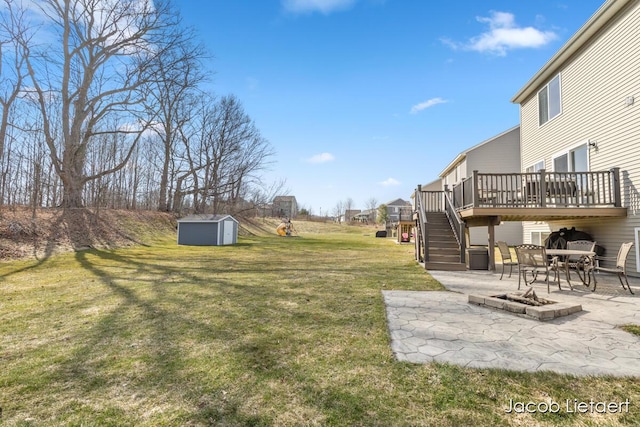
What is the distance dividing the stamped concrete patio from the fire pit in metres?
0.10

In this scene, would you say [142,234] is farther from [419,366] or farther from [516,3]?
[516,3]

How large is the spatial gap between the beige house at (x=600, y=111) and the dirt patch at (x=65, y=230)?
1771 cm

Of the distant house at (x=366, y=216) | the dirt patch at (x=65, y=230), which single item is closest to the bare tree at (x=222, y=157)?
the dirt patch at (x=65, y=230)


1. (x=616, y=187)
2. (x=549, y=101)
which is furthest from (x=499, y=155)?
(x=616, y=187)

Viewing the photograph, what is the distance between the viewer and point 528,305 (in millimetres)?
4758

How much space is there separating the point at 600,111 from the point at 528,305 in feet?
25.0

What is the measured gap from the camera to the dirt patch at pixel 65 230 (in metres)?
11.4

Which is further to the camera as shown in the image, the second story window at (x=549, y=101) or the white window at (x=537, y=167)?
the white window at (x=537, y=167)

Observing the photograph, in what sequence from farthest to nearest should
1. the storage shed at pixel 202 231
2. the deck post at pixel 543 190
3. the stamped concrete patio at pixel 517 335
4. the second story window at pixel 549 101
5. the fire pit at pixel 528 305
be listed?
the storage shed at pixel 202 231 → the second story window at pixel 549 101 → the deck post at pixel 543 190 → the fire pit at pixel 528 305 → the stamped concrete patio at pixel 517 335

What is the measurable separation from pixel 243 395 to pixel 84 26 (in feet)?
64.9

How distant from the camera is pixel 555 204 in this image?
28.3 ft

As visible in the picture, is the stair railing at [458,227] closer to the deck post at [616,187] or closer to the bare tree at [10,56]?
the deck post at [616,187]

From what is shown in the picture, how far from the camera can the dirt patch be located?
1142cm

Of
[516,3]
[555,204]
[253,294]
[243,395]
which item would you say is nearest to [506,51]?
[516,3]
